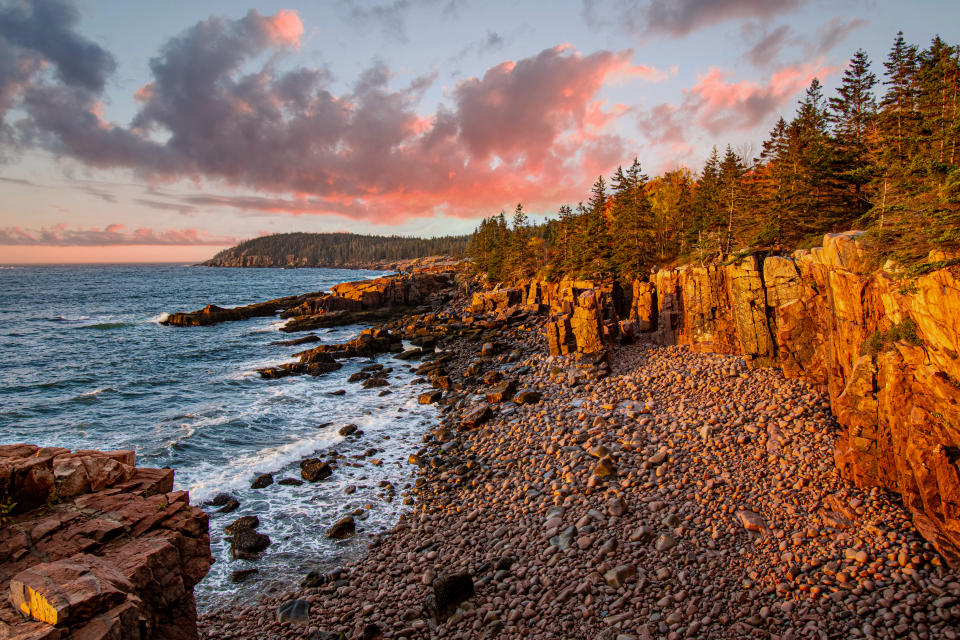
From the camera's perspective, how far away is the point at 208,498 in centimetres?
1711

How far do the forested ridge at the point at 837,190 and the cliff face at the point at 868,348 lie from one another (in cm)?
153

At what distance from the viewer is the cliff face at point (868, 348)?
10.8 metres

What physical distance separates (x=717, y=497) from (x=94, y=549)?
54.1ft

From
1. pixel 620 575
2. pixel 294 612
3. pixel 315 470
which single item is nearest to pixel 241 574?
pixel 294 612

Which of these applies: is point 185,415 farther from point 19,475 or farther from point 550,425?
point 550,425

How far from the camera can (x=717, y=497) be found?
43.8ft

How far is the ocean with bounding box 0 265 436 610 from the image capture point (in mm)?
15109

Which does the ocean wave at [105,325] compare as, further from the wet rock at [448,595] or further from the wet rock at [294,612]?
the wet rock at [448,595]

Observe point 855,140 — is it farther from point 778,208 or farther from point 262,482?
point 262,482

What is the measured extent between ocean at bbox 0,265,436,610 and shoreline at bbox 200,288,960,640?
1664 millimetres

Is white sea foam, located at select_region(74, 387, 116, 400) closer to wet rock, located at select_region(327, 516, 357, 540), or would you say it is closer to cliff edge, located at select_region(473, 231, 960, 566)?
wet rock, located at select_region(327, 516, 357, 540)

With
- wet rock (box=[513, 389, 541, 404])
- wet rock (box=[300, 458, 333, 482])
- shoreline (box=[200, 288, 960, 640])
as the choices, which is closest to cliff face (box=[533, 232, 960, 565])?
shoreline (box=[200, 288, 960, 640])

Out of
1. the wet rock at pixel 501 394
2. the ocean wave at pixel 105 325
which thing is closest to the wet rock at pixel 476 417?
the wet rock at pixel 501 394

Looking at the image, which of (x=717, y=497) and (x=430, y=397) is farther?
(x=430, y=397)
